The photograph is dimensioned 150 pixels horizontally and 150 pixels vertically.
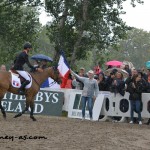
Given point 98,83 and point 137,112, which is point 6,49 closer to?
point 98,83

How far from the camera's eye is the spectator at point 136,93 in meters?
18.5

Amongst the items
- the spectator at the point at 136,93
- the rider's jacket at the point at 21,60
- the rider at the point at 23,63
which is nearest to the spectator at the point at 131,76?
the spectator at the point at 136,93

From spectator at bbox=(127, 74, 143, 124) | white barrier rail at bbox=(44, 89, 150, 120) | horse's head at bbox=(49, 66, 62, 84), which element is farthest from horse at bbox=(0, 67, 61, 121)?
spectator at bbox=(127, 74, 143, 124)

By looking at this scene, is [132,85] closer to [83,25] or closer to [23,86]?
[23,86]

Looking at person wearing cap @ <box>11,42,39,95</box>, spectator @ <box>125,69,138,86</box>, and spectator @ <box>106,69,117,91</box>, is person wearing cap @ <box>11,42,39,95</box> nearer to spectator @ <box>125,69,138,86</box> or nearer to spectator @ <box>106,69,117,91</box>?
spectator @ <box>125,69,138,86</box>

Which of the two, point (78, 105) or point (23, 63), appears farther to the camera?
point (78, 105)

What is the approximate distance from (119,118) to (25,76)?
16.9 ft

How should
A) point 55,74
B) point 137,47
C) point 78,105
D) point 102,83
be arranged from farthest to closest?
point 137,47 < point 78,105 < point 102,83 < point 55,74

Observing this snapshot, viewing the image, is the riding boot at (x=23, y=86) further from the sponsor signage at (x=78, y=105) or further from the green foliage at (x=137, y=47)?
the green foliage at (x=137, y=47)

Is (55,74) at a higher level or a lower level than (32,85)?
higher

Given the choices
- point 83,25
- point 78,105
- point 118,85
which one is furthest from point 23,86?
point 83,25

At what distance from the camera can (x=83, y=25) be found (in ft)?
96.8

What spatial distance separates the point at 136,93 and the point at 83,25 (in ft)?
37.9

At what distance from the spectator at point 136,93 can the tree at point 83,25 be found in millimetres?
10554
